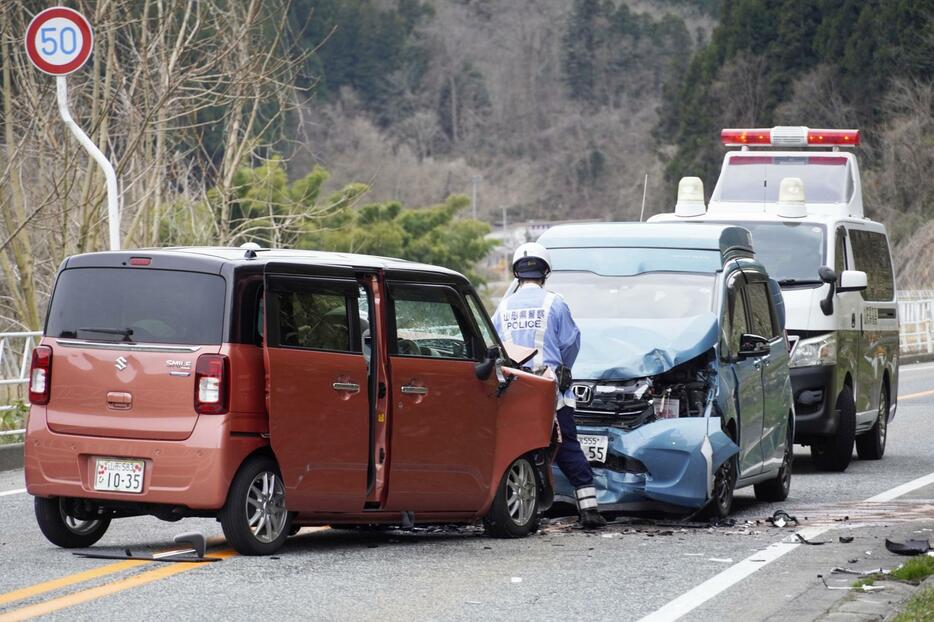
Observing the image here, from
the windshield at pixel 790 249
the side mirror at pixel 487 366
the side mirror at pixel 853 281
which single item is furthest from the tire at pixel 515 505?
the windshield at pixel 790 249

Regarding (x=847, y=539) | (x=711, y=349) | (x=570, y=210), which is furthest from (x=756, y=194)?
(x=570, y=210)

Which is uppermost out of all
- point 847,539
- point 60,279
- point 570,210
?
point 570,210

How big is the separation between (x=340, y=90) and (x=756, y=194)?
86.4m

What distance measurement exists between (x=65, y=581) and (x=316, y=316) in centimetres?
187

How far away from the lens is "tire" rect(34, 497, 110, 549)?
28.0 ft

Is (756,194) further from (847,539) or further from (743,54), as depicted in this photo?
(743,54)

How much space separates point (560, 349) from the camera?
9.71 metres

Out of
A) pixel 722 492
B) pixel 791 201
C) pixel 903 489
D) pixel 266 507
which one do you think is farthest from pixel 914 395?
pixel 266 507

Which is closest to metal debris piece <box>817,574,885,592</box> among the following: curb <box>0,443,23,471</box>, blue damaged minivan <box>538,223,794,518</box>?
blue damaged minivan <box>538,223,794,518</box>

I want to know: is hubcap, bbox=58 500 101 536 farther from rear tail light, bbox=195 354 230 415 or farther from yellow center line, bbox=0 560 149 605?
rear tail light, bbox=195 354 230 415

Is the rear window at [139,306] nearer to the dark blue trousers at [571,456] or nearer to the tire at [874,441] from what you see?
the dark blue trousers at [571,456]

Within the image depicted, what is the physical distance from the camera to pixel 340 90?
102375mm

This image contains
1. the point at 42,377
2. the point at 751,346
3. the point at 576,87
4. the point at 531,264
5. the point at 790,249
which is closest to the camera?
the point at 42,377

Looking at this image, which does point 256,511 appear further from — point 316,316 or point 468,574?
point 468,574
